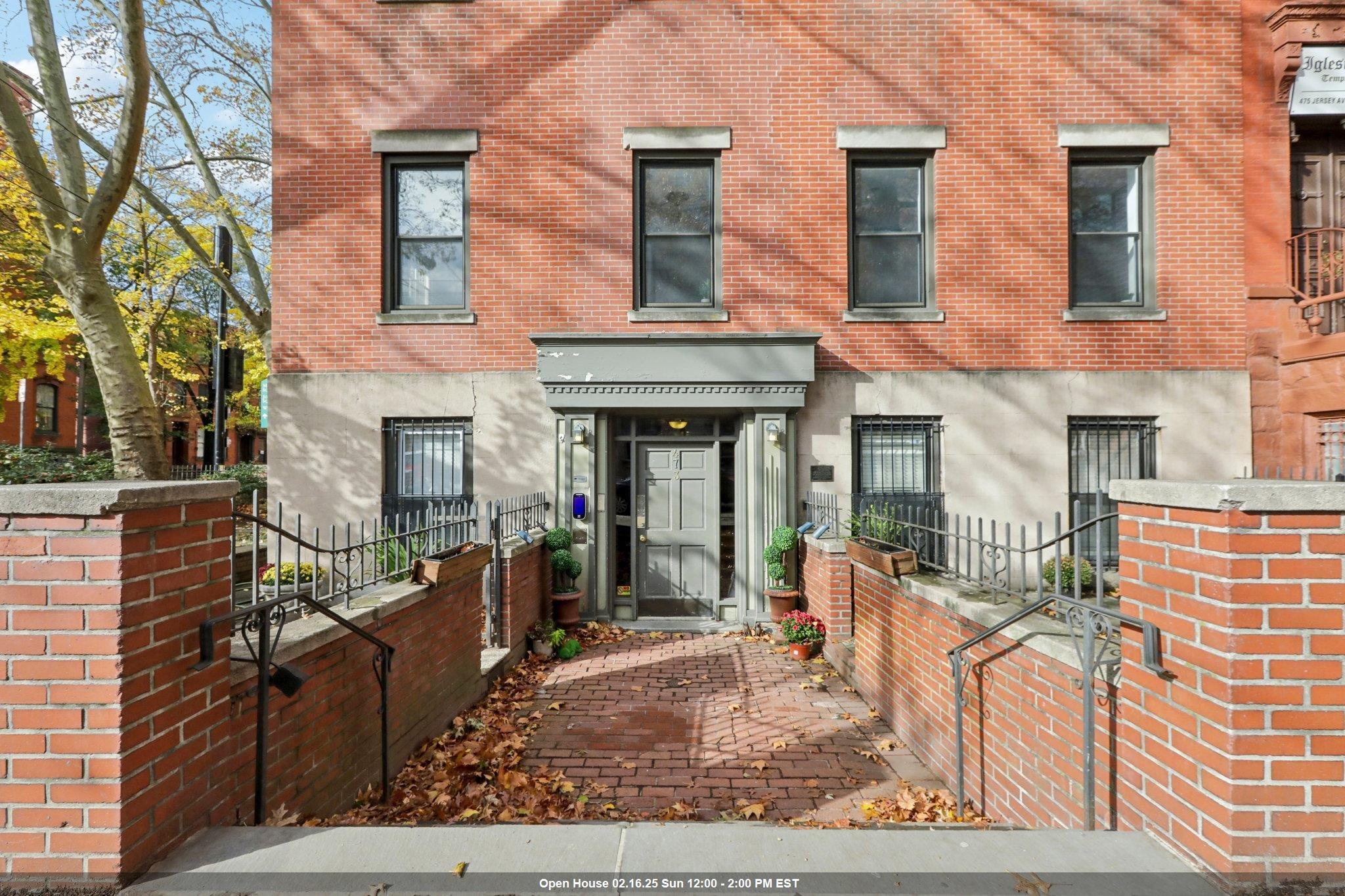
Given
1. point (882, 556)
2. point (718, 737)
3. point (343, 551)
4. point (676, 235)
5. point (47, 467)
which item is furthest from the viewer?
point (47, 467)

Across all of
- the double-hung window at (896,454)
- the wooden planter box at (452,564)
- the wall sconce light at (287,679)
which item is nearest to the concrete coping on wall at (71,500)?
the wall sconce light at (287,679)

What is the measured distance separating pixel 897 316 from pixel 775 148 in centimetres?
273

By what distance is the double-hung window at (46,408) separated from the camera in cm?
2938

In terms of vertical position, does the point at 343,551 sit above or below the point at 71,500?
below

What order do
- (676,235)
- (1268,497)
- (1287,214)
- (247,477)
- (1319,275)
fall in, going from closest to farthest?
(1268,497) → (1319,275) → (1287,214) → (676,235) → (247,477)

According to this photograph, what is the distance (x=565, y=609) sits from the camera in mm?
8195

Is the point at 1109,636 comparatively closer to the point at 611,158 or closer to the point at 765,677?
the point at 765,677

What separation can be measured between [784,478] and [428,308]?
17.3 ft

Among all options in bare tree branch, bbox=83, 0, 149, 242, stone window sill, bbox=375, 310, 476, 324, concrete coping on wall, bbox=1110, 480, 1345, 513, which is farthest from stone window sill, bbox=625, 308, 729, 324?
concrete coping on wall, bbox=1110, 480, 1345, 513

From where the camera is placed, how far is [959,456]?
29.3 ft

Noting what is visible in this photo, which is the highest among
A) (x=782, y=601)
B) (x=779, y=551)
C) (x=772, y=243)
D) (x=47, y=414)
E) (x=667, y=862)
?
(x=772, y=243)

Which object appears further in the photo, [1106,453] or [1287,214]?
[1106,453]

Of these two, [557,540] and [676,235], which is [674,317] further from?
[557,540]

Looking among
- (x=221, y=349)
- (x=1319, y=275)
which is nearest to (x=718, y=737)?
(x=221, y=349)
